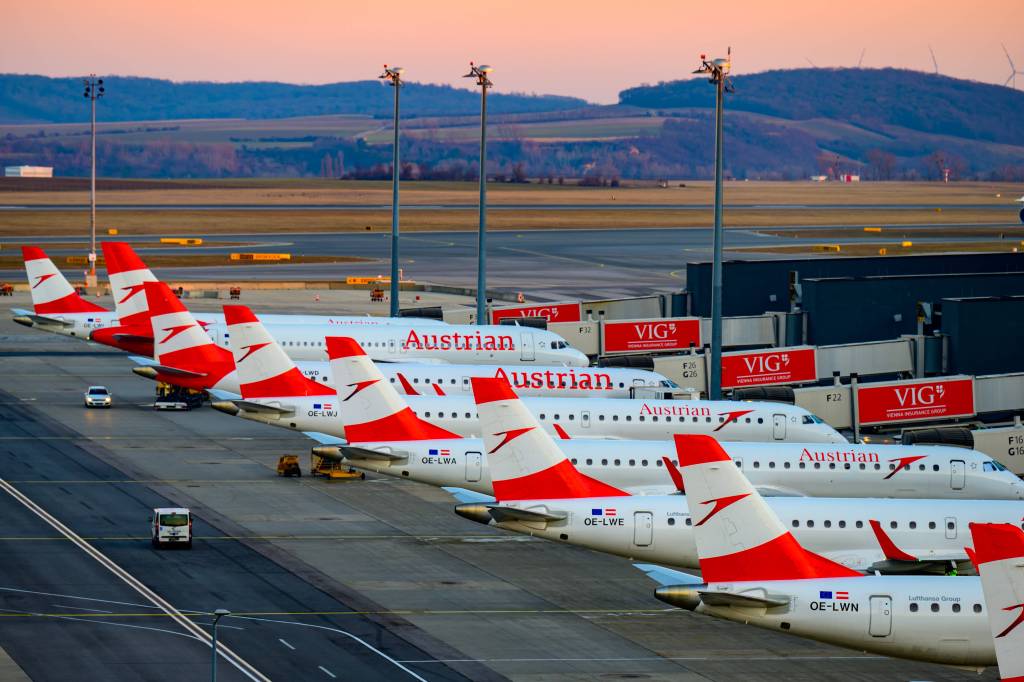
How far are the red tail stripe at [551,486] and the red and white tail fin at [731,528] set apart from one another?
7.97 m

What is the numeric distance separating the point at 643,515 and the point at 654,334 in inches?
1971

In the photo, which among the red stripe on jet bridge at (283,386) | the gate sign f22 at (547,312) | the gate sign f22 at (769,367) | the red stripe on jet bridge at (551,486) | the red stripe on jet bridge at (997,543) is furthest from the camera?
the gate sign f22 at (547,312)

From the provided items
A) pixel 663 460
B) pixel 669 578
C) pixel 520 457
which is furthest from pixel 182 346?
pixel 669 578

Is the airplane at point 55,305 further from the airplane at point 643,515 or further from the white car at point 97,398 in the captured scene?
the airplane at point 643,515

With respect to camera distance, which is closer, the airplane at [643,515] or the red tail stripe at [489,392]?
the airplane at [643,515]

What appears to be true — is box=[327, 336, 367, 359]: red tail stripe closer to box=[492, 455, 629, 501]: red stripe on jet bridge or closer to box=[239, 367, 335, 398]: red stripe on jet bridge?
box=[239, 367, 335, 398]: red stripe on jet bridge

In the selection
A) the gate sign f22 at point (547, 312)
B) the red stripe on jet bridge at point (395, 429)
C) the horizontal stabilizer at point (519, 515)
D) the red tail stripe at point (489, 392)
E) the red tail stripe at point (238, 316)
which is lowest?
the horizontal stabilizer at point (519, 515)

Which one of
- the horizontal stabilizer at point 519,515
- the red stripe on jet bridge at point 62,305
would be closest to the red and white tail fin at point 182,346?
the red stripe on jet bridge at point 62,305

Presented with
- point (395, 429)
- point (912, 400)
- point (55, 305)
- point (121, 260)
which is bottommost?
point (912, 400)

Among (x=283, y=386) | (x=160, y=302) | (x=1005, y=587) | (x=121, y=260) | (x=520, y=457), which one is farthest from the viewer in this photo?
(x=121, y=260)

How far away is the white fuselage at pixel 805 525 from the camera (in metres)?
43.4

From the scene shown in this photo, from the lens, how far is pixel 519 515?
43.2 meters

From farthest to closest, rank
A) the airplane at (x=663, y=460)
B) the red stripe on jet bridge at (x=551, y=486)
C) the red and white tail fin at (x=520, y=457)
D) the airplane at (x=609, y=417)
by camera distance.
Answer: the airplane at (x=609, y=417)
the airplane at (x=663, y=460)
the red and white tail fin at (x=520, y=457)
the red stripe on jet bridge at (x=551, y=486)

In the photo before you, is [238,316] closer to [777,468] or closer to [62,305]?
[777,468]
